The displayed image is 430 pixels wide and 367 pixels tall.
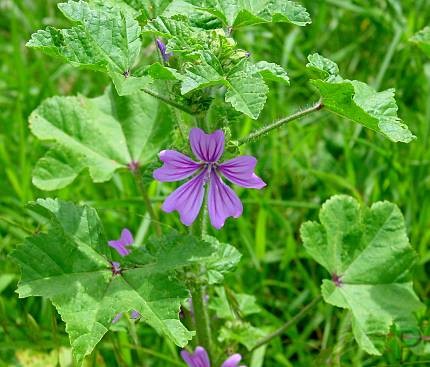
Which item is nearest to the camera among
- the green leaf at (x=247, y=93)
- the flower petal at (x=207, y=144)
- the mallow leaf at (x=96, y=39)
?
the green leaf at (x=247, y=93)

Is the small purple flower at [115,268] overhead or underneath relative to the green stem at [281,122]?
underneath

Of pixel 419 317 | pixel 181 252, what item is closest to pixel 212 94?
pixel 181 252

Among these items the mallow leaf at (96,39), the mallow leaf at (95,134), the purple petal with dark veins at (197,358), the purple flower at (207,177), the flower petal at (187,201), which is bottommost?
the purple petal with dark veins at (197,358)

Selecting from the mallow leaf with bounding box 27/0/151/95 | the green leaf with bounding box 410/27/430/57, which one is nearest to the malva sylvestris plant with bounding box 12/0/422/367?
the mallow leaf with bounding box 27/0/151/95

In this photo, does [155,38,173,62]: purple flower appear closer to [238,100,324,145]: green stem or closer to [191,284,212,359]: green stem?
[238,100,324,145]: green stem

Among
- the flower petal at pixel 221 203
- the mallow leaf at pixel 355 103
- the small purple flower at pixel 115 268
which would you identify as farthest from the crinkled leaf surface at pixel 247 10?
the small purple flower at pixel 115 268

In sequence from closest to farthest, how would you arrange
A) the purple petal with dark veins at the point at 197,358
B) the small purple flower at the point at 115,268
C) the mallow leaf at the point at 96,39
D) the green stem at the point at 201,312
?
1. the mallow leaf at the point at 96,39
2. the small purple flower at the point at 115,268
3. the green stem at the point at 201,312
4. the purple petal with dark veins at the point at 197,358

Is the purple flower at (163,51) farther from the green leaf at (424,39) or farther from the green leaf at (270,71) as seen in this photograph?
the green leaf at (424,39)

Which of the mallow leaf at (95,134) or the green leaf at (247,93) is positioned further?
the mallow leaf at (95,134)
